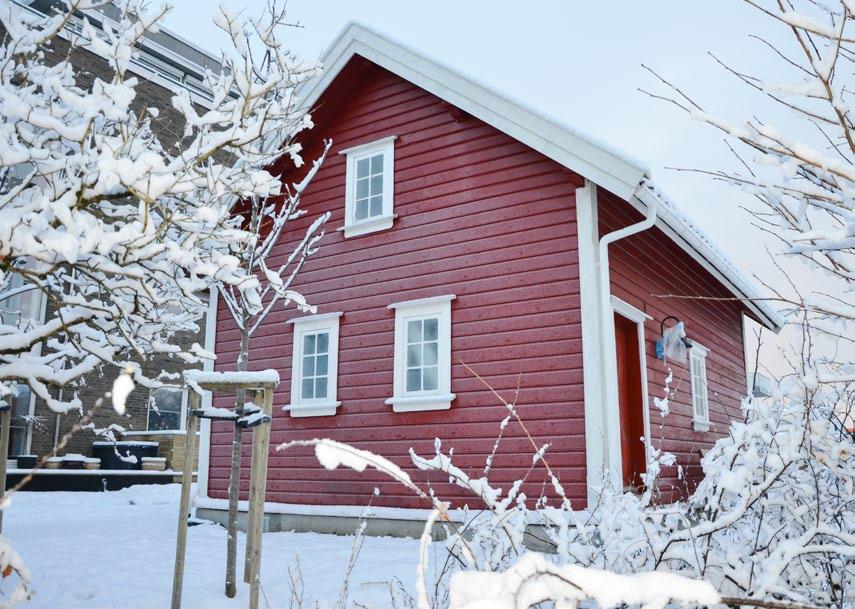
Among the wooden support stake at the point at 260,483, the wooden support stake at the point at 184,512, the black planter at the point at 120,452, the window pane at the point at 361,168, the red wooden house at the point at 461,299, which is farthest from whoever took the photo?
the black planter at the point at 120,452

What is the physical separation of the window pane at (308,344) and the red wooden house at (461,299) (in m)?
0.03

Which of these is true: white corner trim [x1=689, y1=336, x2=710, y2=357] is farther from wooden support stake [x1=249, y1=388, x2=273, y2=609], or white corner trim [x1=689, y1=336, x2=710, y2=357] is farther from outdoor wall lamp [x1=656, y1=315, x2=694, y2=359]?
wooden support stake [x1=249, y1=388, x2=273, y2=609]

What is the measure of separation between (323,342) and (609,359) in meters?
4.14

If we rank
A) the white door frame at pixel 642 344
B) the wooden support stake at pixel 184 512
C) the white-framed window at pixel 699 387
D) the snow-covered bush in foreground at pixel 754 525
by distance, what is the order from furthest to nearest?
the white-framed window at pixel 699 387, the white door frame at pixel 642 344, the wooden support stake at pixel 184 512, the snow-covered bush in foreground at pixel 754 525

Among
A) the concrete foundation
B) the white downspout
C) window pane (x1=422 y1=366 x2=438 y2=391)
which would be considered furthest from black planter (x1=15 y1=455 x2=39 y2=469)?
the white downspout

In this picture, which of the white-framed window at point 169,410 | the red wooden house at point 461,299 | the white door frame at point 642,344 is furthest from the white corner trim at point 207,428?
the white-framed window at point 169,410

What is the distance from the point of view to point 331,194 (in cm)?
1063

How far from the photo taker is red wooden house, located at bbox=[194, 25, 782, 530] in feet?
26.2

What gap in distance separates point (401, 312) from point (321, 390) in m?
1.68

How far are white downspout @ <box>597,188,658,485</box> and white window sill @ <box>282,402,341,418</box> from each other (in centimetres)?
363

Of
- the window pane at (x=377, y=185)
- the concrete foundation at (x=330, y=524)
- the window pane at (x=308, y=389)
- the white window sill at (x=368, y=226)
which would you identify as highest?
the window pane at (x=377, y=185)

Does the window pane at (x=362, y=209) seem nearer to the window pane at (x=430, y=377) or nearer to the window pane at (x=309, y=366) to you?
the window pane at (x=309, y=366)

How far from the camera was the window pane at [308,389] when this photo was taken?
10.1 metres

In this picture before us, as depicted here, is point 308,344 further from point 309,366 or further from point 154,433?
point 154,433
